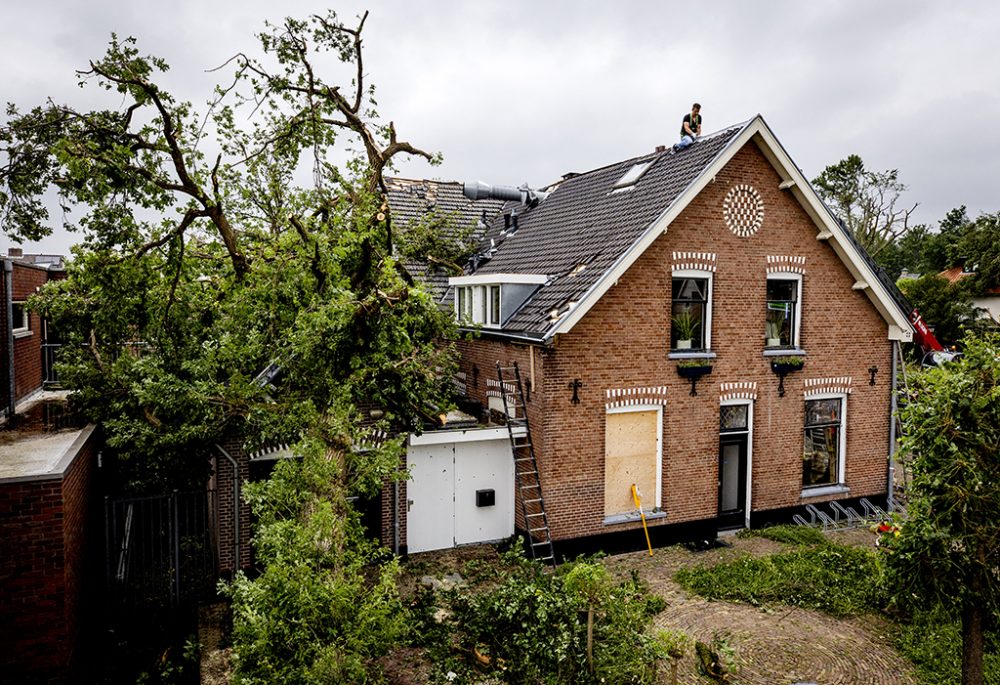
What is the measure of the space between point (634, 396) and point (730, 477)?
3.34 metres

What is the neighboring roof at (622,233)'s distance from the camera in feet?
41.9

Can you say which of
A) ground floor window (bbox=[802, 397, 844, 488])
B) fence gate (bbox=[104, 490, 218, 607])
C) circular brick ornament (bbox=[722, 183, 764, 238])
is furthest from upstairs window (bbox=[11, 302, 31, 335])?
ground floor window (bbox=[802, 397, 844, 488])

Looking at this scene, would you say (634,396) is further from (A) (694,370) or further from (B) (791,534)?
(B) (791,534)

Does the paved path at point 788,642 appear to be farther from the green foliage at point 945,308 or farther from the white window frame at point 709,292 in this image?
the green foliage at point 945,308

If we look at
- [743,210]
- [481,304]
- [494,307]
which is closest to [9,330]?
[481,304]

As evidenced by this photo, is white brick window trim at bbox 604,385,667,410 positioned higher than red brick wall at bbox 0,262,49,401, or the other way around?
red brick wall at bbox 0,262,49,401

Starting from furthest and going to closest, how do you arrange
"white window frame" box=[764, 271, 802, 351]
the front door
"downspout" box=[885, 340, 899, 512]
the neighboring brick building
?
"downspout" box=[885, 340, 899, 512] → "white window frame" box=[764, 271, 802, 351] → the front door → the neighboring brick building

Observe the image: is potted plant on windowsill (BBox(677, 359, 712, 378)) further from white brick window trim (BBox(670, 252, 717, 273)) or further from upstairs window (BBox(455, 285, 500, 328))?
upstairs window (BBox(455, 285, 500, 328))

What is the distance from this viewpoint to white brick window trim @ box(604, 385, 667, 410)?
13195 mm

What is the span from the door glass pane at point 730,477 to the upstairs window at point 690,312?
98.6 inches

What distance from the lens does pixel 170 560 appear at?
11.1m

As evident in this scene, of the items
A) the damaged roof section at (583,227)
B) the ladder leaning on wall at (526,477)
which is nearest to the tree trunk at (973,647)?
the ladder leaning on wall at (526,477)

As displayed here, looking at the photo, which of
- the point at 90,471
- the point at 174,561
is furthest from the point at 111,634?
the point at 90,471

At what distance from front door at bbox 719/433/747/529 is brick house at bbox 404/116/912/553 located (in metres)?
0.03
